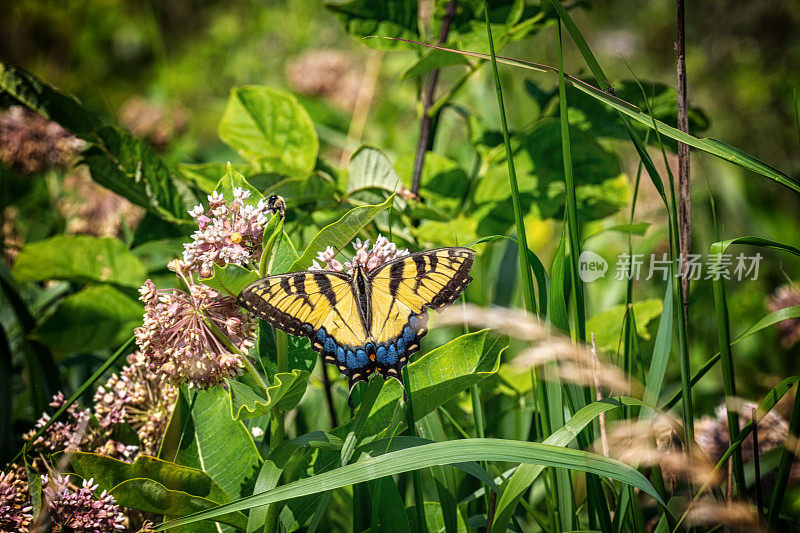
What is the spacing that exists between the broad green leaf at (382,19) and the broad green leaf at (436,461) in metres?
0.75

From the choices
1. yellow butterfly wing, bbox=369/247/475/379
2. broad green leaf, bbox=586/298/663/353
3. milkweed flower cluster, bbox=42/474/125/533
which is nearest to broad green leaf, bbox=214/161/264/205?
yellow butterfly wing, bbox=369/247/475/379

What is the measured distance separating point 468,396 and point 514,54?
9.52 ft

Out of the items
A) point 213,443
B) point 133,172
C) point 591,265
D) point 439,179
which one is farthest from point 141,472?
point 591,265

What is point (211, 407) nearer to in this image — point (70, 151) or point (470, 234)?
point (470, 234)

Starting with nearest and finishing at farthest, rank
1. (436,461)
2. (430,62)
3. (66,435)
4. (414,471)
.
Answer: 1. (436,461)
2. (414,471)
3. (66,435)
4. (430,62)

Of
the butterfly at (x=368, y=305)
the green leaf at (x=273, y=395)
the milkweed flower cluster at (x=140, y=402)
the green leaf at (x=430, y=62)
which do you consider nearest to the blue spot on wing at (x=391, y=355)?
the butterfly at (x=368, y=305)

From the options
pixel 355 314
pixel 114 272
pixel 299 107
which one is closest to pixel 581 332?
pixel 355 314

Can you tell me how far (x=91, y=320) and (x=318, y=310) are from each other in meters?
0.70

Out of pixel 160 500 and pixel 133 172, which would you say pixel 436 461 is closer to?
pixel 160 500

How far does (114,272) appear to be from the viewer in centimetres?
131

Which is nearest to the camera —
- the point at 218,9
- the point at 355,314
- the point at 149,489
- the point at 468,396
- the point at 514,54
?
the point at 149,489

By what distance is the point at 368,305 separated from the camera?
2.79 feet

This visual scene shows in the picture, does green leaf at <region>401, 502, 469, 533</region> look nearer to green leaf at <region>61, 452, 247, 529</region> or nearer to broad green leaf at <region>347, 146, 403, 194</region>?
green leaf at <region>61, 452, 247, 529</region>

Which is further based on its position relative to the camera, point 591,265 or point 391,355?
point 591,265
